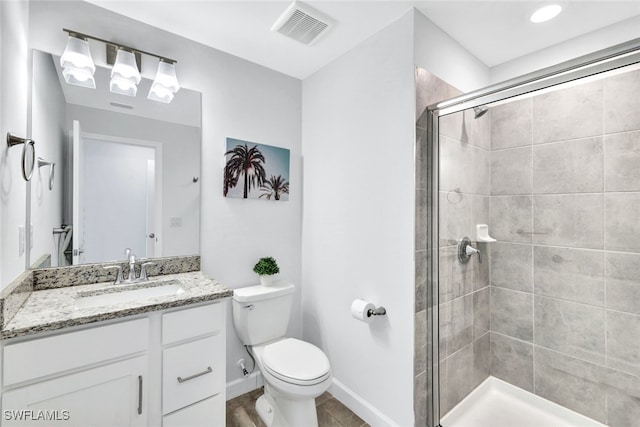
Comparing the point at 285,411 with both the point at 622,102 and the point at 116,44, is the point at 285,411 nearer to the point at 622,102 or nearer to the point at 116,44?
the point at 116,44

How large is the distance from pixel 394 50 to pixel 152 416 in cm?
224

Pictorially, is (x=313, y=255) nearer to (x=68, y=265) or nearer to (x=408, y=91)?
(x=408, y=91)

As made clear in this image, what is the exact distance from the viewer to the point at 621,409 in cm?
159

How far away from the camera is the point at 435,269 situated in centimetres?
167

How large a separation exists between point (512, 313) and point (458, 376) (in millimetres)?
559

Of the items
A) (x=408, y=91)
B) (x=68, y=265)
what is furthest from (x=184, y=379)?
(x=408, y=91)

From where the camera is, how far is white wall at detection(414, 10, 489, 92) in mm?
1620

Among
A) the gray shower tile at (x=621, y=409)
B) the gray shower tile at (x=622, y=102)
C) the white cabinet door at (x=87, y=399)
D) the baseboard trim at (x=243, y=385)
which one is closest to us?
the white cabinet door at (x=87, y=399)

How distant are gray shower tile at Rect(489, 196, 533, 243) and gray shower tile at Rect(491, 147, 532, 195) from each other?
0.05 m

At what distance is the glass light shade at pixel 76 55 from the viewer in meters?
1.48

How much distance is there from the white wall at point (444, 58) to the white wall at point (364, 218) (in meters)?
0.08

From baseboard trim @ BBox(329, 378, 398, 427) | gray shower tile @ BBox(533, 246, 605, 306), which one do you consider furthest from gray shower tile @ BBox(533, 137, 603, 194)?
baseboard trim @ BBox(329, 378, 398, 427)

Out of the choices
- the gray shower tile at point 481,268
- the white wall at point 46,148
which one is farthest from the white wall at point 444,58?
the white wall at point 46,148

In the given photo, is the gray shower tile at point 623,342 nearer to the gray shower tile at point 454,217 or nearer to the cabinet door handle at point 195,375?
the gray shower tile at point 454,217
